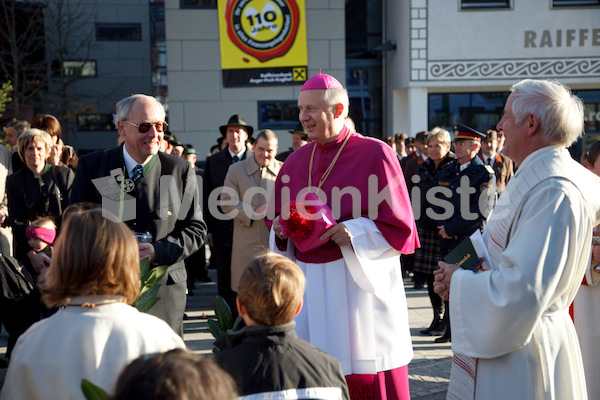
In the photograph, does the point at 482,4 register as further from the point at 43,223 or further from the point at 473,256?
the point at 473,256

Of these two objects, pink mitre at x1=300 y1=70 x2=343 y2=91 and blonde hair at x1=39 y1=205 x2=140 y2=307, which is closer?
blonde hair at x1=39 y1=205 x2=140 y2=307

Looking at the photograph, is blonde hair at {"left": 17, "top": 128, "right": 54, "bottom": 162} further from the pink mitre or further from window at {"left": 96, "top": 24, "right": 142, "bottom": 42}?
window at {"left": 96, "top": 24, "right": 142, "bottom": 42}

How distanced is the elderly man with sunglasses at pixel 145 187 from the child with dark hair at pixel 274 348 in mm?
1194

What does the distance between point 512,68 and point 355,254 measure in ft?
46.1

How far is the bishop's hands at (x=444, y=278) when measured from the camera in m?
2.88

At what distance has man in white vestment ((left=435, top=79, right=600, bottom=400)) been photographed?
98.7 inches

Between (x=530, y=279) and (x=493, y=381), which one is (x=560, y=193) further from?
(x=493, y=381)

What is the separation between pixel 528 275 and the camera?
Result: 248 cm

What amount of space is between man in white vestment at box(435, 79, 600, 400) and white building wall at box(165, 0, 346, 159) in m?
13.9

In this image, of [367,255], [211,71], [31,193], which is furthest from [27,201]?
[211,71]

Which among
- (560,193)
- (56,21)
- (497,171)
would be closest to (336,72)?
(497,171)

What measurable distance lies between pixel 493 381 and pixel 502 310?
35cm

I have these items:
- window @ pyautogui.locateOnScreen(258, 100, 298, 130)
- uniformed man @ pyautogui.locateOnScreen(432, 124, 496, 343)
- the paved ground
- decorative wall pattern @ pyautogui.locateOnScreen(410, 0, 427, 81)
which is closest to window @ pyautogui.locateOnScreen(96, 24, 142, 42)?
window @ pyautogui.locateOnScreen(258, 100, 298, 130)

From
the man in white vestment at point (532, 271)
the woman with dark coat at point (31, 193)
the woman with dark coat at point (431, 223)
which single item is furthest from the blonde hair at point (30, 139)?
the man in white vestment at point (532, 271)
